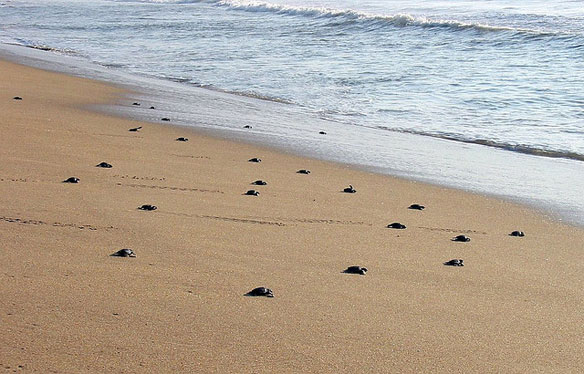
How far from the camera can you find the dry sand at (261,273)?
137 inches

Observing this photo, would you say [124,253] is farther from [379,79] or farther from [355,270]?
[379,79]

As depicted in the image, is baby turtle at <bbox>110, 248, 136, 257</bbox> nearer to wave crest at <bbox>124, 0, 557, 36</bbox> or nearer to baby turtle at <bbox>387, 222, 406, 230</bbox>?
baby turtle at <bbox>387, 222, 406, 230</bbox>

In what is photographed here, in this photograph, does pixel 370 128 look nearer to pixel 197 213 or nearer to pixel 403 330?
pixel 197 213

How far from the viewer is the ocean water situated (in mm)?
9180

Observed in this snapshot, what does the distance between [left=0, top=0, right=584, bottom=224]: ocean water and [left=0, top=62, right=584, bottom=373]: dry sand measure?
1.55 metres

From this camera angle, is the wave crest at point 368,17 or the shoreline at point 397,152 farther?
the wave crest at point 368,17

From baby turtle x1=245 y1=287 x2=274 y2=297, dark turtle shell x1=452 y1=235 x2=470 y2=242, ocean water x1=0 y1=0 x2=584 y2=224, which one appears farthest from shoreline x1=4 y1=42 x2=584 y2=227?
baby turtle x1=245 y1=287 x2=274 y2=297

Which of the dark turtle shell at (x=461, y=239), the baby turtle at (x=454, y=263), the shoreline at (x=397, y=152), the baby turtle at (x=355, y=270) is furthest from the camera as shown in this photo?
the shoreline at (x=397, y=152)

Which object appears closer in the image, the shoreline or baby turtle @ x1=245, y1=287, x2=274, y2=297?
baby turtle @ x1=245, y1=287, x2=274, y2=297

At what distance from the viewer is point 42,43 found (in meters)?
21.1

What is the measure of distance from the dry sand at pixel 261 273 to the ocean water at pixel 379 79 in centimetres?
155

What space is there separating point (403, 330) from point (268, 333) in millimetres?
644

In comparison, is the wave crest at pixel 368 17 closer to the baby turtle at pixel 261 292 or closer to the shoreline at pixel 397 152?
the shoreline at pixel 397 152

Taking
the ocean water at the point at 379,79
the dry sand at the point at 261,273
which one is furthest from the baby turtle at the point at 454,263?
the ocean water at the point at 379,79
